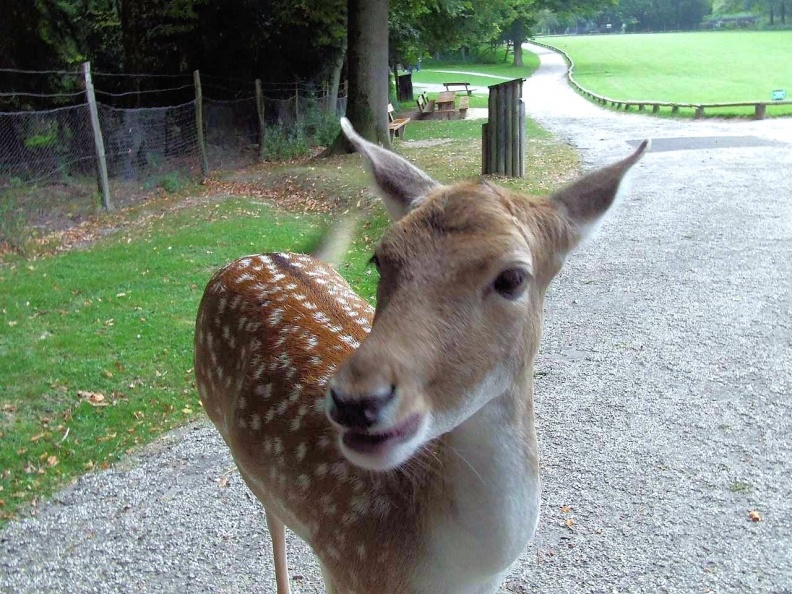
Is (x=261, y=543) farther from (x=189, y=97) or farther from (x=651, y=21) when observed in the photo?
(x=651, y=21)

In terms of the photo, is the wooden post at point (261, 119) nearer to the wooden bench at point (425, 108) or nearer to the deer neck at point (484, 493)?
the wooden bench at point (425, 108)

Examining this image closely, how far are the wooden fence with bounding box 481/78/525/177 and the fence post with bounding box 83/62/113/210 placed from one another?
20.7ft

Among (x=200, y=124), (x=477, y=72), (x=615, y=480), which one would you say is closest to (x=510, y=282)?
(x=615, y=480)

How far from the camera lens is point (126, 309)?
7449 millimetres

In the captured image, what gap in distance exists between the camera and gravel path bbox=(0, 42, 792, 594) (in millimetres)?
3793

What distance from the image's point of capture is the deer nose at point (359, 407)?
1.79 m

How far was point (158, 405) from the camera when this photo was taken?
18.1ft

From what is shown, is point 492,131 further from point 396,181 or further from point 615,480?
point 396,181

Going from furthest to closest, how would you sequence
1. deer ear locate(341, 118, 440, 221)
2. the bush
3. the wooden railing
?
the wooden railing
the bush
deer ear locate(341, 118, 440, 221)

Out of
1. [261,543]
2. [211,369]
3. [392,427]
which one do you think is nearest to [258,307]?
[211,369]

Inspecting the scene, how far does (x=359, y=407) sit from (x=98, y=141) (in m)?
11.4

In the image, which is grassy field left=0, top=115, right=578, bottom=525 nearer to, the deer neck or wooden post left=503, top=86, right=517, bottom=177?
wooden post left=503, top=86, right=517, bottom=177

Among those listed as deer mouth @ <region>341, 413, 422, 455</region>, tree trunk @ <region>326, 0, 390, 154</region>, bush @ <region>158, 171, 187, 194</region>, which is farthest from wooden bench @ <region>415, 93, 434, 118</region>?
deer mouth @ <region>341, 413, 422, 455</region>

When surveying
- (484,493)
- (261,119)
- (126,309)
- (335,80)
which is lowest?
(126,309)
